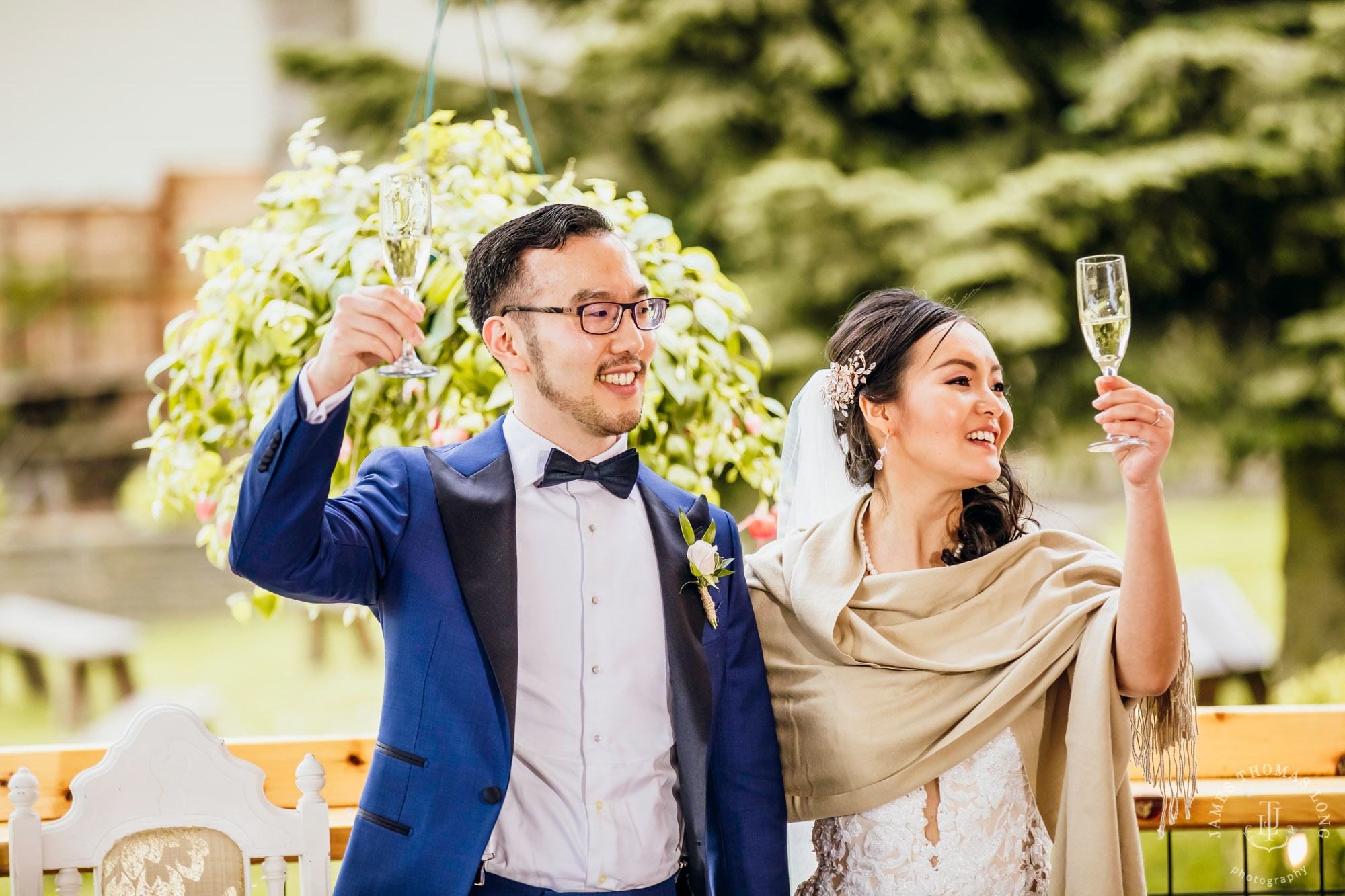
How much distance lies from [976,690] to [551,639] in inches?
32.1

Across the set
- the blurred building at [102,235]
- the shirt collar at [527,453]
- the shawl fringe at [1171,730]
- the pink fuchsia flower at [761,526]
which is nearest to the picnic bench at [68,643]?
the blurred building at [102,235]

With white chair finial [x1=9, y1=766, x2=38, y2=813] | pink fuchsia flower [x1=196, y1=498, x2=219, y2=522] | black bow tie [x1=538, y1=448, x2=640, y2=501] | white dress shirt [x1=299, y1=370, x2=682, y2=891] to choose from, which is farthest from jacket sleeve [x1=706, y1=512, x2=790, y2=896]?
white chair finial [x1=9, y1=766, x2=38, y2=813]

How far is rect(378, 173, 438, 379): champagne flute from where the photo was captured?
143 centimetres

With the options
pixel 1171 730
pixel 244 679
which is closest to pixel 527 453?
pixel 1171 730

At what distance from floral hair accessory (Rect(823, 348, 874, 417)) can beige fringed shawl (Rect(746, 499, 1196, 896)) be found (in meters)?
0.28

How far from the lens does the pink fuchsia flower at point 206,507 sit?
2254 mm

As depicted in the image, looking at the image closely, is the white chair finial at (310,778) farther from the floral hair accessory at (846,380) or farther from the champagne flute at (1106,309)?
the champagne flute at (1106,309)

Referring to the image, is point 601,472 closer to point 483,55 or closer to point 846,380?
point 846,380

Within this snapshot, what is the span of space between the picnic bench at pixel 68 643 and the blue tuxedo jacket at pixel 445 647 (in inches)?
272

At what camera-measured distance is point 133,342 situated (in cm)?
998

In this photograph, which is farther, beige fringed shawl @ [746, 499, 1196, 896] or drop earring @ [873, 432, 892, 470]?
drop earring @ [873, 432, 892, 470]

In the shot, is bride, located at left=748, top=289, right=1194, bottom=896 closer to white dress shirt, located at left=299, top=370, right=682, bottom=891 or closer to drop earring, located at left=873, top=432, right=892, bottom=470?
drop earring, located at left=873, top=432, right=892, bottom=470

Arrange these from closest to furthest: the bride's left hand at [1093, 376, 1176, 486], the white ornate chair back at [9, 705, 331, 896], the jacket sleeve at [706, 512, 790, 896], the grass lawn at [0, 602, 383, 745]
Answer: the bride's left hand at [1093, 376, 1176, 486], the jacket sleeve at [706, 512, 790, 896], the white ornate chair back at [9, 705, 331, 896], the grass lawn at [0, 602, 383, 745]

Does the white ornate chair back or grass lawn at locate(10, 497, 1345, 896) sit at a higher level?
the white ornate chair back
